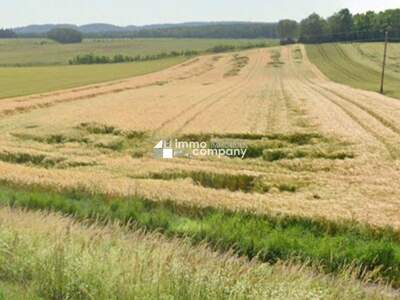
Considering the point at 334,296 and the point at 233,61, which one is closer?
the point at 334,296

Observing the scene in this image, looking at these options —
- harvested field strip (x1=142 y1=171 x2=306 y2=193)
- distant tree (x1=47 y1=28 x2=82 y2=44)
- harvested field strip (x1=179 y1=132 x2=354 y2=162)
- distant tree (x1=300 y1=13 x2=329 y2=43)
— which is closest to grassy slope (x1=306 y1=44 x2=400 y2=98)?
distant tree (x1=300 y1=13 x2=329 y2=43)

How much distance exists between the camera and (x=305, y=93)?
135 ft

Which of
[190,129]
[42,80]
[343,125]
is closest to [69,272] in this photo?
[190,129]

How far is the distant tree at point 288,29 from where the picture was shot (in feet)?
501

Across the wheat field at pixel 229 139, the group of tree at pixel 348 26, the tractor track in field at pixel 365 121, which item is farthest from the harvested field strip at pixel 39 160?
the group of tree at pixel 348 26

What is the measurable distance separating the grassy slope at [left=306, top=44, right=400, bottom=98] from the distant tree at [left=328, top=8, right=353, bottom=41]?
22552 millimetres

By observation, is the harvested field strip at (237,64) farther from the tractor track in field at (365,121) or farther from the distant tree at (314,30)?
the distant tree at (314,30)

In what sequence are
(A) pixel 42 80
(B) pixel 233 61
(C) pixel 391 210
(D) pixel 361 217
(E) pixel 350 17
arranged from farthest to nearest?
(E) pixel 350 17, (B) pixel 233 61, (A) pixel 42 80, (C) pixel 391 210, (D) pixel 361 217

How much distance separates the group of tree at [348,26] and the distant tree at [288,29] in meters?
12.5

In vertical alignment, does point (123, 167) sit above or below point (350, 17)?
below

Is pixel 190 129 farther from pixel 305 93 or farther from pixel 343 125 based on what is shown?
pixel 305 93

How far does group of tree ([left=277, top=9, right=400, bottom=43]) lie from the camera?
11631 centimetres

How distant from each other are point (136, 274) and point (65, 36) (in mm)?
193692

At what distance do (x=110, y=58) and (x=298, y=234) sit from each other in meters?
100
